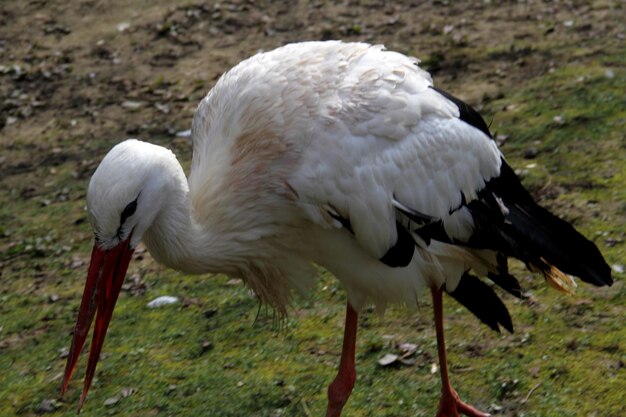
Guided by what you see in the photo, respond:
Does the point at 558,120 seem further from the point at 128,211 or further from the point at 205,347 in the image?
the point at 128,211

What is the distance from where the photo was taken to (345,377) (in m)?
4.77

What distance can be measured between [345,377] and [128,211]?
1.42 metres

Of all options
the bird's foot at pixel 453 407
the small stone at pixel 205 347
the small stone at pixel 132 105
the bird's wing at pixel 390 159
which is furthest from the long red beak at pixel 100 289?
the small stone at pixel 132 105

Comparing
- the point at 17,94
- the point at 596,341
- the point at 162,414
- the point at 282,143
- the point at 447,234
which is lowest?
the point at 17,94

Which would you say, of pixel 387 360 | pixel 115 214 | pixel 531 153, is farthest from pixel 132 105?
pixel 115 214

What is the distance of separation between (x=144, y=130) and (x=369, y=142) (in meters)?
4.50

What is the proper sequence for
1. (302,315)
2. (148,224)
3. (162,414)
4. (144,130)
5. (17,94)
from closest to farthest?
(148,224) < (162,414) < (302,315) < (144,130) < (17,94)

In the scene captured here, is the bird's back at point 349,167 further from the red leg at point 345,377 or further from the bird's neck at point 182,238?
the red leg at point 345,377

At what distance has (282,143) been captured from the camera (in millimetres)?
4293

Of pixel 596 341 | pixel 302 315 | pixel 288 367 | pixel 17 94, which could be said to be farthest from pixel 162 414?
pixel 17 94

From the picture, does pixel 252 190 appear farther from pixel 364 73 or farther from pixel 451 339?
pixel 451 339

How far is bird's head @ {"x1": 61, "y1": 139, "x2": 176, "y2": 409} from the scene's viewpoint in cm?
392

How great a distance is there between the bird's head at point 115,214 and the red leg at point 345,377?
3.76 ft

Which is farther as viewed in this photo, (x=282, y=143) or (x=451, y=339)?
(x=451, y=339)
